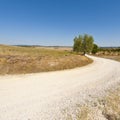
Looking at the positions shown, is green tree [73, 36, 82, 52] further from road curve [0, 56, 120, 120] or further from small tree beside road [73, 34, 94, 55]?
road curve [0, 56, 120, 120]

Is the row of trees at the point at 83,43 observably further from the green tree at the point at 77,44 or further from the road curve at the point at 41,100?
the road curve at the point at 41,100

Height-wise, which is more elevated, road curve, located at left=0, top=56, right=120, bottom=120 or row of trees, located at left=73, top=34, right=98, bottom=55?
row of trees, located at left=73, top=34, right=98, bottom=55

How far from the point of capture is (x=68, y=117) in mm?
6414

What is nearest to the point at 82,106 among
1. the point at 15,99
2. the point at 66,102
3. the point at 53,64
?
the point at 66,102

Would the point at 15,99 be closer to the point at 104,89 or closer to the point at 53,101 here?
the point at 53,101

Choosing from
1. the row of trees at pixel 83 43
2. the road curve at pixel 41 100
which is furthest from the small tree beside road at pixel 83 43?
the road curve at pixel 41 100

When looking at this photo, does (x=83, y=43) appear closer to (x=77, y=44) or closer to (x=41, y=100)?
(x=77, y=44)

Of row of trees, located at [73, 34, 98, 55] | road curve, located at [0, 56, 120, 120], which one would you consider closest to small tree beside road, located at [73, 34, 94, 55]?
row of trees, located at [73, 34, 98, 55]

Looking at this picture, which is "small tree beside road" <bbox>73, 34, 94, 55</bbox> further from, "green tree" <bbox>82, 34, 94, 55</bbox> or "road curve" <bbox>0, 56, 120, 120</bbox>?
"road curve" <bbox>0, 56, 120, 120</bbox>

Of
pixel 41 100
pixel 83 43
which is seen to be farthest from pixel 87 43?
pixel 41 100

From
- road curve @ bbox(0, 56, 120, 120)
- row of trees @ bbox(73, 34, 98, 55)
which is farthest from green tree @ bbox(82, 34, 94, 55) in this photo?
road curve @ bbox(0, 56, 120, 120)

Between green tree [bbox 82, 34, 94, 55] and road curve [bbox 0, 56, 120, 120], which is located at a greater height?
green tree [bbox 82, 34, 94, 55]

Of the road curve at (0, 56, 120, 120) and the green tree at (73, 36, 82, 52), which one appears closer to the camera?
the road curve at (0, 56, 120, 120)

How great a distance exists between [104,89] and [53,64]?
9.05 m
